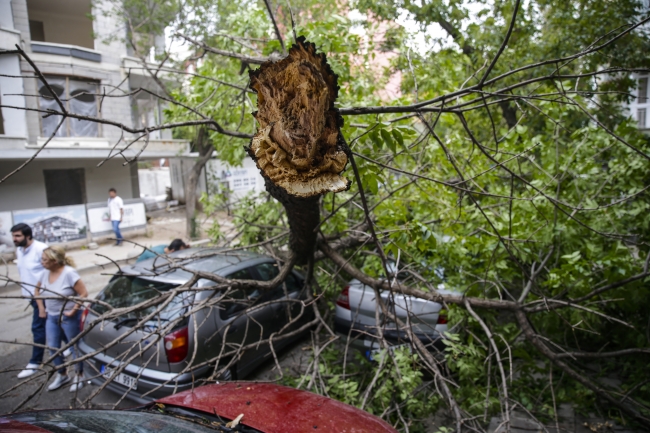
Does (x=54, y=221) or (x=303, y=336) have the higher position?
(x=54, y=221)

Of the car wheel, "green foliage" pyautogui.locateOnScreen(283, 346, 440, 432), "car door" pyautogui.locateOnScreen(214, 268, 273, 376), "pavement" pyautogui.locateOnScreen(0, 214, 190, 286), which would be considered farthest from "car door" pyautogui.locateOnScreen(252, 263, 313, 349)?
"pavement" pyautogui.locateOnScreen(0, 214, 190, 286)

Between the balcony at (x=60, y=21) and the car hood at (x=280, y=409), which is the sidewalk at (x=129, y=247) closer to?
the car hood at (x=280, y=409)

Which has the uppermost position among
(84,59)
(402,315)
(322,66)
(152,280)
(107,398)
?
(84,59)

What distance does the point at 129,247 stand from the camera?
454 inches

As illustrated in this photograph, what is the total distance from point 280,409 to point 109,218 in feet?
35.6

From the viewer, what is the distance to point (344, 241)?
12.2 ft

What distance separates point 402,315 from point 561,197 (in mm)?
2030

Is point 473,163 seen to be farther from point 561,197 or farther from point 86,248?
point 86,248

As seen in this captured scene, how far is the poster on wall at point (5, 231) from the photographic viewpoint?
30.3 ft

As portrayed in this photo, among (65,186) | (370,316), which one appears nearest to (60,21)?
(65,186)

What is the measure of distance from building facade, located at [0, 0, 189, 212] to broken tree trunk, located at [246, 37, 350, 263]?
9.02 m

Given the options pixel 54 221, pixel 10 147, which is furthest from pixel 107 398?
pixel 10 147

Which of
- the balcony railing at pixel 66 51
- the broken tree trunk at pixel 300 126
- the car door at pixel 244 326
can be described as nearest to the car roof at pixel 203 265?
the car door at pixel 244 326

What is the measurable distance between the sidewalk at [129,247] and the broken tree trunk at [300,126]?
606 cm
